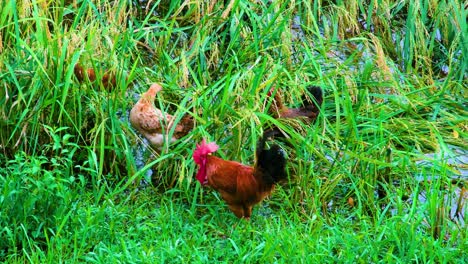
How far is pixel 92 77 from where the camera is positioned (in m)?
5.42

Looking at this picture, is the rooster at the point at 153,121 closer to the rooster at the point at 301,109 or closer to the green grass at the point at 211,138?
the green grass at the point at 211,138

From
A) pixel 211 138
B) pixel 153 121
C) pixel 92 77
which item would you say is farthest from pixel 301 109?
pixel 92 77

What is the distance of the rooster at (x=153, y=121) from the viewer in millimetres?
5262

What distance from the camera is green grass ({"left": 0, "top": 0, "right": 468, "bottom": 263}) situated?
4.50 m

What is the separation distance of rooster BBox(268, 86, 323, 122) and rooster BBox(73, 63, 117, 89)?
3.02ft

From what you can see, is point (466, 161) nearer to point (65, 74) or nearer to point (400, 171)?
point (400, 171)

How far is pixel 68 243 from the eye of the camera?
4.49m

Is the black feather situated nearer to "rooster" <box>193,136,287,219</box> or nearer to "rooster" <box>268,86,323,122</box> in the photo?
"rooster" <box>193,136,287,219</box>

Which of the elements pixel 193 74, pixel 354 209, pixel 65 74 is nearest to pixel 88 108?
pixel 65 74

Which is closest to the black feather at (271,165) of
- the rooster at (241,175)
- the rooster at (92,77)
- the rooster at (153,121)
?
the rooster at (241,175)

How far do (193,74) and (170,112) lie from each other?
354mm

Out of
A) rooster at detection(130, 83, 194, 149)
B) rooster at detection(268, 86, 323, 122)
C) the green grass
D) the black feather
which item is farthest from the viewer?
rooster at detection(268, 86, 323, 122)

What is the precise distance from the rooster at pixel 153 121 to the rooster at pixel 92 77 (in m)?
0.19

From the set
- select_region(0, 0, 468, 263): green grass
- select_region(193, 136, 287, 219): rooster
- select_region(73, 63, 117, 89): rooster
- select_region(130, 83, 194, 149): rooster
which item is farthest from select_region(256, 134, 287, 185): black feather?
select_region(73, 63, 117, 89): rooster
